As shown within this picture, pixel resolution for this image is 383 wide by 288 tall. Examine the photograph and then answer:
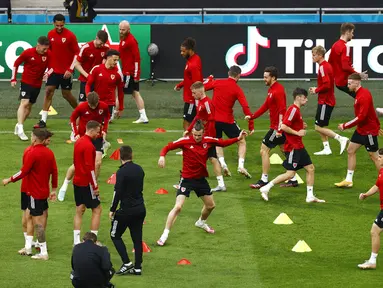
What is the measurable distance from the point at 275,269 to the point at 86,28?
14395mm

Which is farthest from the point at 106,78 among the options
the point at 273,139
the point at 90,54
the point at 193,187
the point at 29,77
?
Answer: the point at 193,187

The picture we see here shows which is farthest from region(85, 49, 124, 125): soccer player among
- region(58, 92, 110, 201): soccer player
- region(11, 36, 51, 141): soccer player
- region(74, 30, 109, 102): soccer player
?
region(74, 30, 109, 102): soccer player

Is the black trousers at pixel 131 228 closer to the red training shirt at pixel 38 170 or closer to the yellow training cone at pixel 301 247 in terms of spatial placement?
the red training shirt at pixel 38 170

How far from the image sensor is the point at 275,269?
15258mm

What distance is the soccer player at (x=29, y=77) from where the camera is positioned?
2252cm

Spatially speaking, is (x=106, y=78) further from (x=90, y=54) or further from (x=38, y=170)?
(x=38, y=170)

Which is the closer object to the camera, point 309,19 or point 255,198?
point 255,198

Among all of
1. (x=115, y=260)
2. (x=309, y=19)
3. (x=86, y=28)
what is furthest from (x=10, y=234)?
(x=309, y=19)

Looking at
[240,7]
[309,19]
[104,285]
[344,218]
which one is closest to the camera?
[104,285]

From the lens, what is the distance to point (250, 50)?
92.7 ft

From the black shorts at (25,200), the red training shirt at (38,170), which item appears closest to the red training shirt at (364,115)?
the red training shirt at (38,170)

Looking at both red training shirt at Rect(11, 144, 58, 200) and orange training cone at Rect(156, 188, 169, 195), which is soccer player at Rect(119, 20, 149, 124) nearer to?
orange training cone at Rect(156, 188, 169, 195)

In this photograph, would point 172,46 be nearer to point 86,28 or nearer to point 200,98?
point 86,28

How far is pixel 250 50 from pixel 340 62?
6.30 m
